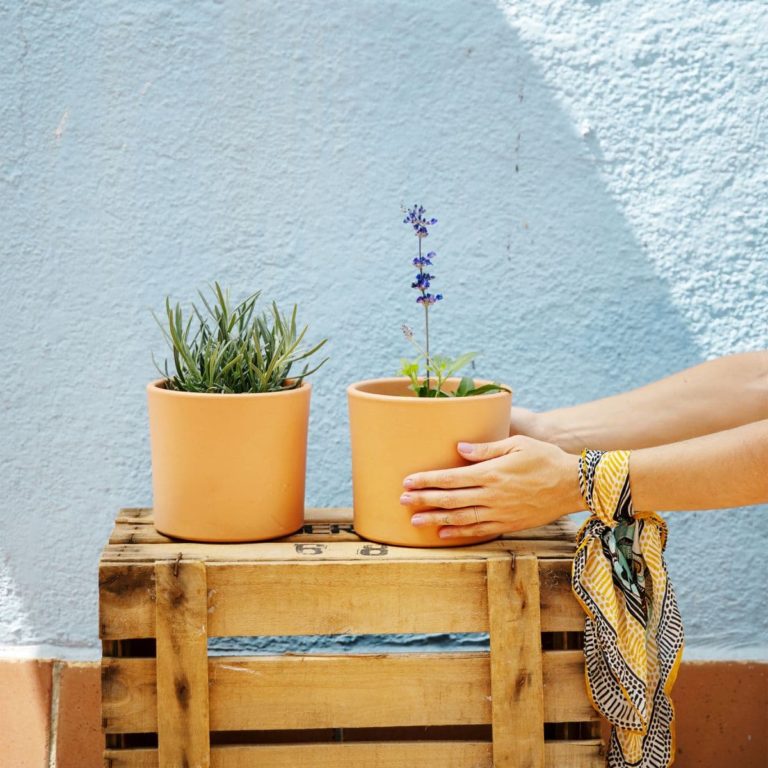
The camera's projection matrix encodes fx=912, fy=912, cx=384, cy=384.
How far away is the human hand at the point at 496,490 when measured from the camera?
110 cm

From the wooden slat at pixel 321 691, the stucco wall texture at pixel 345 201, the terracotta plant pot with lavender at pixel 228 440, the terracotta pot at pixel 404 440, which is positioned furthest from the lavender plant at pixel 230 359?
the stucco wall texture at pixel 345 201

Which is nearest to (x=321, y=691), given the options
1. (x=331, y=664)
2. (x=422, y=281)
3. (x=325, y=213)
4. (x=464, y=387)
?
(x=331, y=664)

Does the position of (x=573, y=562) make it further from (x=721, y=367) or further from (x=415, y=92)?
(x=415, y=92)

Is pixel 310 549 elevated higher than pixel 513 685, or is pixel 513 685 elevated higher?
pixel 310 549

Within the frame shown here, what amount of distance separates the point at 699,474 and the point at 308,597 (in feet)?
1.61

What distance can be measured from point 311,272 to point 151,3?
1.81 ft

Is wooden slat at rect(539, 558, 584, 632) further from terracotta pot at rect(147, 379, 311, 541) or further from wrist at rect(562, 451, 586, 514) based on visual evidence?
terracotta pot at rect(147, 379, 311, 541)

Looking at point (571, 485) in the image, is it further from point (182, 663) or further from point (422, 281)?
point (182, 663)

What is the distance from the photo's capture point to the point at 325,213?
1.66m

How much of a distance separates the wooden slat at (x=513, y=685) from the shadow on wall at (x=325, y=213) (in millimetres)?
647

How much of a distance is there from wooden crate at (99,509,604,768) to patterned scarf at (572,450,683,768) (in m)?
0.04

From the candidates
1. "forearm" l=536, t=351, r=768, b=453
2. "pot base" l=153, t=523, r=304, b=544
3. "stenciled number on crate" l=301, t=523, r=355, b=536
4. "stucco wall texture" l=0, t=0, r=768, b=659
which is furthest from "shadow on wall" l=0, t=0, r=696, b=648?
"pot base" l=153, t=523, r=304, b=544

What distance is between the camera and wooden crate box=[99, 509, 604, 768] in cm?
105

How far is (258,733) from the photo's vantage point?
141 centimetres
